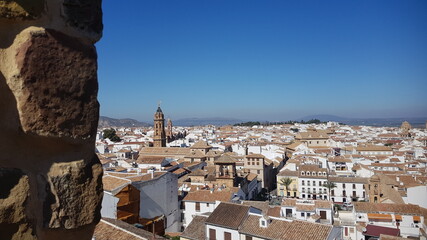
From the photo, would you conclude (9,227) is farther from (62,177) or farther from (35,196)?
(62,177)

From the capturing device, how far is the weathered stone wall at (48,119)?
3.79 feet

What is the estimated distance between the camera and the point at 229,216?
21672mm

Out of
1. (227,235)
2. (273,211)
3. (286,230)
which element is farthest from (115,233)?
(273,211)

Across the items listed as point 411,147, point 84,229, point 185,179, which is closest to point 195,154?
point 185,179

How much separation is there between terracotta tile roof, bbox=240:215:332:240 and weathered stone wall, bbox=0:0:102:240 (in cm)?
1751

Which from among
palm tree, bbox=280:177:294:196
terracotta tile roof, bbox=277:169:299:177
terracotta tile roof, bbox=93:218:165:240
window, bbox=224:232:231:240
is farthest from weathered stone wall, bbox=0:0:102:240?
terracotta tile roof, bbox=277:169:299:177

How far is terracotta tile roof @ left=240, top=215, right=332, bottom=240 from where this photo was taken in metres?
17.5

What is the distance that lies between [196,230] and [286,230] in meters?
6.13

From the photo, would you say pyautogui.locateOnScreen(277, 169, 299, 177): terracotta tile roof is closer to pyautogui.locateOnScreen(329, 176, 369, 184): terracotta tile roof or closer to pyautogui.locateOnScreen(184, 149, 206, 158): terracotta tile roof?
pyautogui.locateOnScreen(329, 176, 369, 184): terracotta tile roof

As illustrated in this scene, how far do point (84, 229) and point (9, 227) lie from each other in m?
0.33

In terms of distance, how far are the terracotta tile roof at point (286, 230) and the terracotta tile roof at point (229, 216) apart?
0.51m

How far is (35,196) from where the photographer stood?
1199mm

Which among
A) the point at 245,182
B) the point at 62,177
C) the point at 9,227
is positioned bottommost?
the point at 245,182

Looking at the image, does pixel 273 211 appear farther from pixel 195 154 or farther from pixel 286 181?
pixel 195 154
